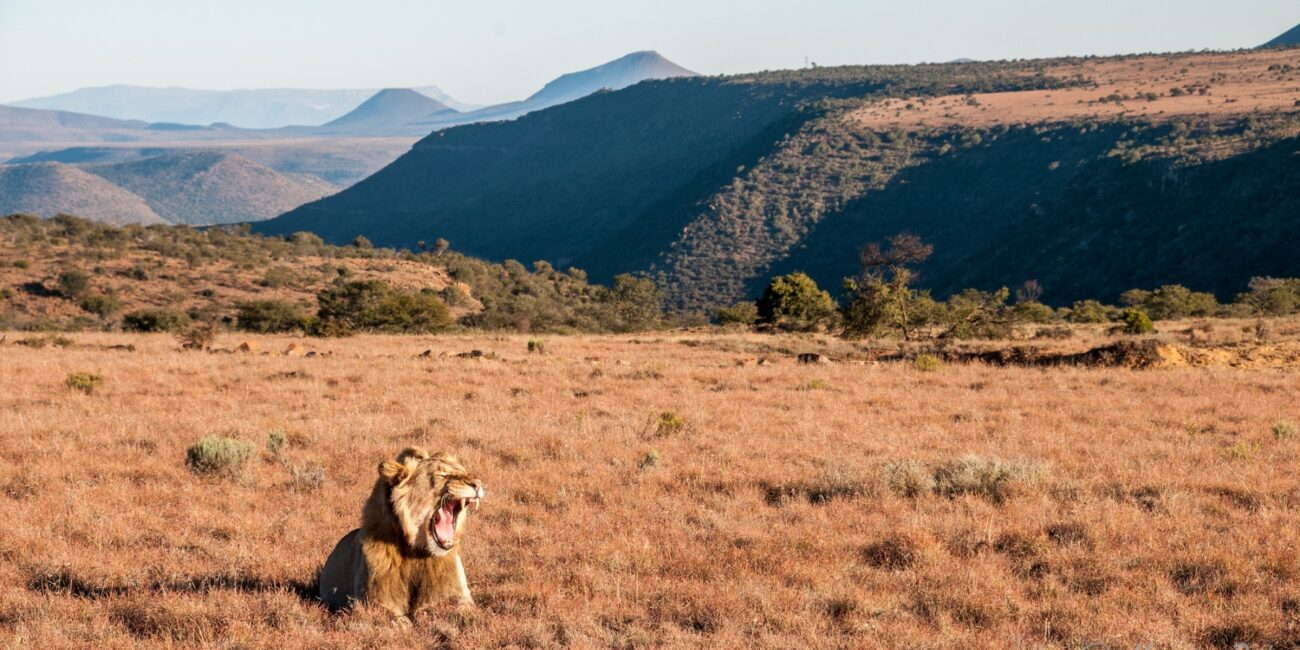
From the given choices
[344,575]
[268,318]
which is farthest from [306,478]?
[268,318]

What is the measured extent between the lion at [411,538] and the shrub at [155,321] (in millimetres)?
35202

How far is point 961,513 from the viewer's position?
731cm

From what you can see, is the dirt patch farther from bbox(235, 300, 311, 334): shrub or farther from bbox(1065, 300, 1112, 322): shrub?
bbox(235, 300, 311, 334): shrub

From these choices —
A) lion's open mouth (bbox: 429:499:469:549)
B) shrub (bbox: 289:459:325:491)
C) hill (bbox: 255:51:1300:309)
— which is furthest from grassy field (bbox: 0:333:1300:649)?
hill (bbox: 255:51:1300:309)

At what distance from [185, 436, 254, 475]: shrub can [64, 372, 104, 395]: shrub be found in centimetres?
624

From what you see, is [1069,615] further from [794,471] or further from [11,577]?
[11,577]

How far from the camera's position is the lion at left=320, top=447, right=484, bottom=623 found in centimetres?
471

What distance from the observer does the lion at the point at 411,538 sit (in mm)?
4711

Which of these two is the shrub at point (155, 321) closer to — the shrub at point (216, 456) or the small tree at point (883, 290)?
the small tree at point (883, 290)

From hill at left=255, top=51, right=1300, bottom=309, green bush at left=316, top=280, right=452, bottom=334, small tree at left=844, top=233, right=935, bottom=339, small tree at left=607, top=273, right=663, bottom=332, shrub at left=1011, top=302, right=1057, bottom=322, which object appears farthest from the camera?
hill at left=255, top=51, right=1300, bottom=309

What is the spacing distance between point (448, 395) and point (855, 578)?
980 cm

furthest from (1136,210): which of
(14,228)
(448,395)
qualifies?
(14,228)

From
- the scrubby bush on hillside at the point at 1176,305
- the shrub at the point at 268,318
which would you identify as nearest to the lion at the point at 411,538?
the shrub at the point at 268,318

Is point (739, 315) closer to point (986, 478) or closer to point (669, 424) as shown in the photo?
point (669, 424)
